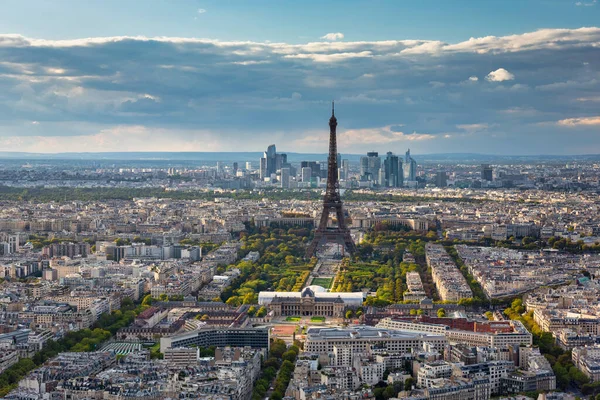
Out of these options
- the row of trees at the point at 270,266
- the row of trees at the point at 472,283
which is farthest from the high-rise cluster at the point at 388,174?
the row of trees at the point at 472,283

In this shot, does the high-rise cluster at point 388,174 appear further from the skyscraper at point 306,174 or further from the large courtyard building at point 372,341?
the large courtyard building at point 372,341

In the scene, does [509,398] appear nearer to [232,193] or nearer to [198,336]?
[198,336]

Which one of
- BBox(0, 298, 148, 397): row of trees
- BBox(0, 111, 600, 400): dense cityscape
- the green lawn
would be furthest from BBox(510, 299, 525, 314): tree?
BBox(0, 298, 148, 397): row of trees

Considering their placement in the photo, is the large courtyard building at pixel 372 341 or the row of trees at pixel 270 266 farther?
the row of trees at pixel 270 266

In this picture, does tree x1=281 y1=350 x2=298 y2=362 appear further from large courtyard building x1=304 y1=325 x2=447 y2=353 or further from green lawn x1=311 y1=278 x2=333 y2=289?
green lawn x1=311 y1=278 x2=333 y2=289

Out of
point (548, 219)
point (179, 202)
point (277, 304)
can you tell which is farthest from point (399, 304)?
point (179, 202)
